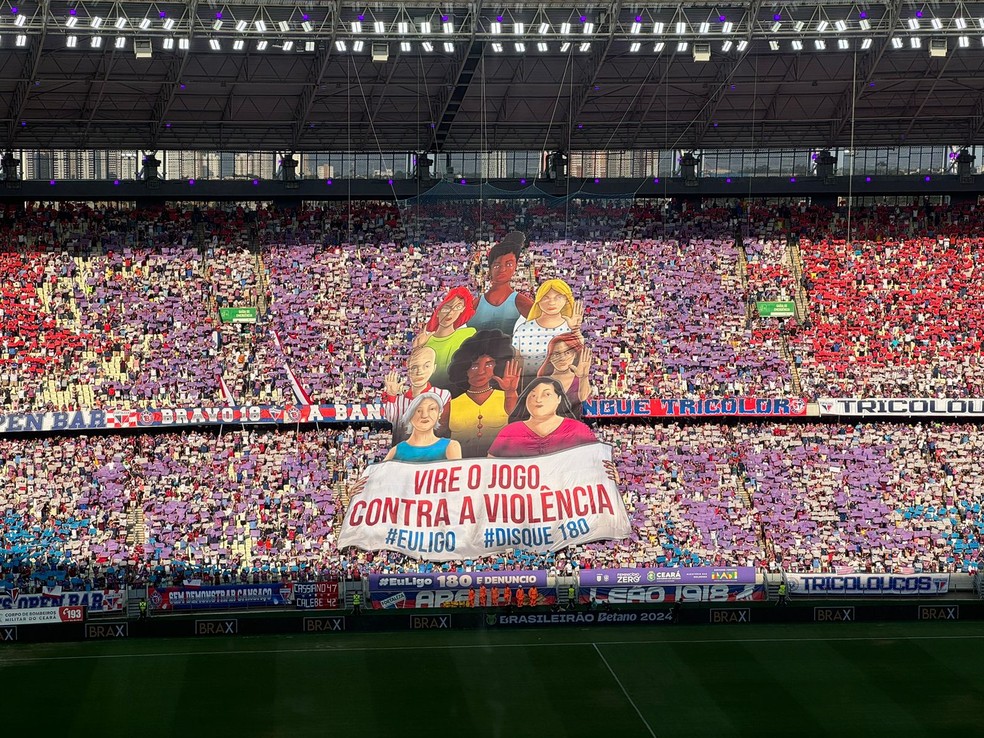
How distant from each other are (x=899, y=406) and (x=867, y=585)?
8913 millimetres

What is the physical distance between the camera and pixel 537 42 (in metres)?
44.3

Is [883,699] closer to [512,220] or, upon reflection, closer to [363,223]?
[512,220]

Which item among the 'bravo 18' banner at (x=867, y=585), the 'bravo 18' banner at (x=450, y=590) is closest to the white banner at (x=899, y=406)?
the 'bravo 18' banner at (x=867, y=585)

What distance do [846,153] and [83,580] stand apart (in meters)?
36.2

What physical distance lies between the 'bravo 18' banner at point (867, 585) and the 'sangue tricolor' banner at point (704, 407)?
809 cm

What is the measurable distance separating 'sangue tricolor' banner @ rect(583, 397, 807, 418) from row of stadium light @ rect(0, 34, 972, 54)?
1213cm

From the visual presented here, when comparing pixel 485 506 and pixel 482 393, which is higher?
pixel 482 393

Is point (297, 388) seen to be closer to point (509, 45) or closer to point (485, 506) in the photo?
point (485, 506)

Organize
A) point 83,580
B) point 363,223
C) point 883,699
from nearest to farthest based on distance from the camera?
point 883,699, point 83,580, point 363,223

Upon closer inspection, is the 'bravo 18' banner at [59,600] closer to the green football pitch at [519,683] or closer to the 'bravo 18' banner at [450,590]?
the green football pitch at [519,683]

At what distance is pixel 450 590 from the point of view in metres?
37.9

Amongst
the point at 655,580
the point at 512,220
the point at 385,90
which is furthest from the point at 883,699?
the point at 385,90

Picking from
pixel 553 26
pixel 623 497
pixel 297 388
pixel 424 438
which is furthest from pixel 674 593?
pixel 553 26

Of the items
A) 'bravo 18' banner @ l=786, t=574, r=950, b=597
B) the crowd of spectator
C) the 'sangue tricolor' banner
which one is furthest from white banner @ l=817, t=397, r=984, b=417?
'bravo 18' banner @ l=786, t=574, r=950, b=597
